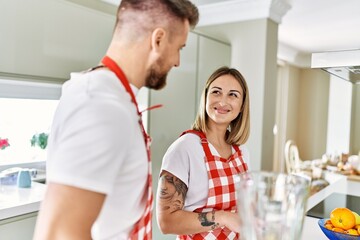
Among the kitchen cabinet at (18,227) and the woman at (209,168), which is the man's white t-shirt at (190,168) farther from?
the kitchen cabinet at (18,227)

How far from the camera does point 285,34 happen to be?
4273 millimetres

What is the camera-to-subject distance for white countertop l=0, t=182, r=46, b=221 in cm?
160

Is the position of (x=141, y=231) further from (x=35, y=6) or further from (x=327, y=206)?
(x=35, y=6)

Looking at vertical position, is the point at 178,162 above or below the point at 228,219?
above

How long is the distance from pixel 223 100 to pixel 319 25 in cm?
291

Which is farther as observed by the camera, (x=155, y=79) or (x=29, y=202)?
(x=29, y=202)

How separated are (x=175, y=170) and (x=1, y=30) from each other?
1261 millimetres

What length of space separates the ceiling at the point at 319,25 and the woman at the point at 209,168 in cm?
161

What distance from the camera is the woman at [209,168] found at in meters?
1.12

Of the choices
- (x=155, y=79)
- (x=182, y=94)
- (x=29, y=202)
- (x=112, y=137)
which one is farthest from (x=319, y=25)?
(x=112, y=137)

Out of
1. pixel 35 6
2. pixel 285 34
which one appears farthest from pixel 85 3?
pixel 285 34

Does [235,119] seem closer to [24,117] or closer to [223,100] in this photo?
[223,100]

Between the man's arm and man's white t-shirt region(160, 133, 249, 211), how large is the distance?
60 centimetres

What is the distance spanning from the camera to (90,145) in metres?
0.55
